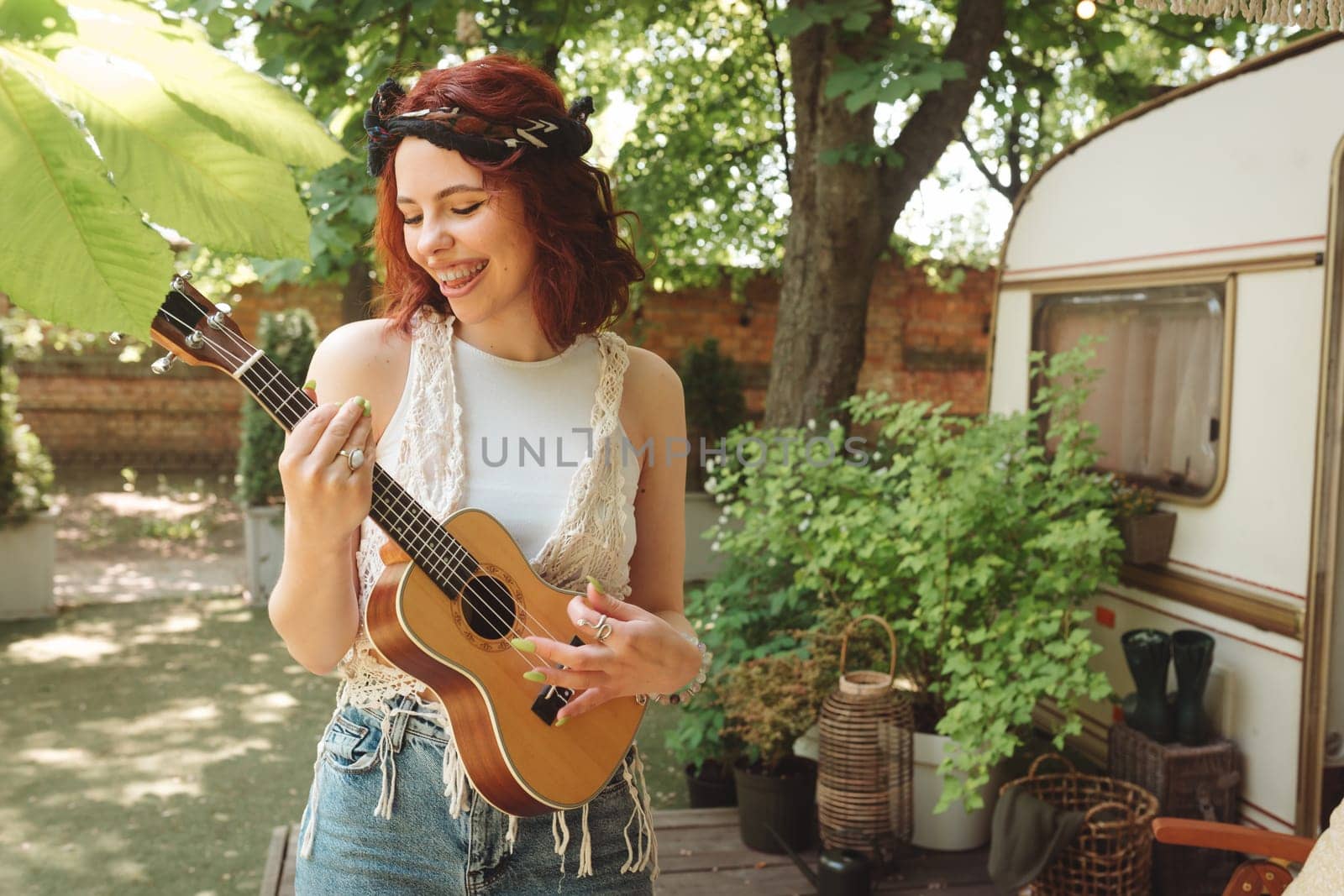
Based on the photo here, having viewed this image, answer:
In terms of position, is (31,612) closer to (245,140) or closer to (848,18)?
(848,18)

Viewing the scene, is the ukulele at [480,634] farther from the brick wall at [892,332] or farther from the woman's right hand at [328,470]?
the brick wall at [892,332]

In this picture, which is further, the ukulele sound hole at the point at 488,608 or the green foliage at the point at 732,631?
the green foliage at the point at 732,631

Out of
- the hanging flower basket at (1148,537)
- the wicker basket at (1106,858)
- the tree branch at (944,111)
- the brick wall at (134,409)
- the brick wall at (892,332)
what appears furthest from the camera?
the brick wall at (134,409)

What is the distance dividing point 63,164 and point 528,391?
119cm

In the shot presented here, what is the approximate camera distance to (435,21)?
471 cm

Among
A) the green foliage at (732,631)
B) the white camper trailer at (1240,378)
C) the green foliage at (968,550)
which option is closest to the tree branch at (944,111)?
the white camper trailer at (1240,378)

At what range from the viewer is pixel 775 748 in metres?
4.05

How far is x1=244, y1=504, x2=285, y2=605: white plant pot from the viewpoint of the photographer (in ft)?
26.1

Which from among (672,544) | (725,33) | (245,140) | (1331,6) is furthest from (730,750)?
(725,33)

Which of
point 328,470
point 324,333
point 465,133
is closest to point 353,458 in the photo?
point 328,470

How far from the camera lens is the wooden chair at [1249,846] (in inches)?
99.0

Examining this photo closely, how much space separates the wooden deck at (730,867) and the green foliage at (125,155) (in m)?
3.38

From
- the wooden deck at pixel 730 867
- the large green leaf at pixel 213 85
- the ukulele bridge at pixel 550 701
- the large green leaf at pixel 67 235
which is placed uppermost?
the large green leaf at pixel 213 85

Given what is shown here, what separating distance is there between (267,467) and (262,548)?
0.69 metres
